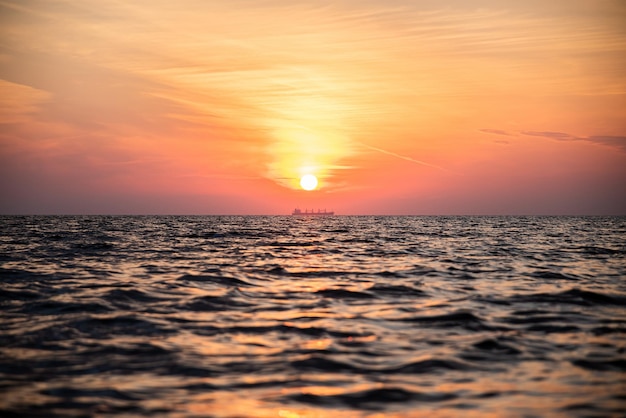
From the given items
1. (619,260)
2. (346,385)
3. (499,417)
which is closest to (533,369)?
(499,417)

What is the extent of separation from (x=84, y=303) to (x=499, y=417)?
1089 cm

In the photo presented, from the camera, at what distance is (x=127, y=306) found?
14406 millimetres

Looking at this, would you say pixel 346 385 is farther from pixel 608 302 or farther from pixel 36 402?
pixel 608 302

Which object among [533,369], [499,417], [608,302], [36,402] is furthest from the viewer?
[608,302]

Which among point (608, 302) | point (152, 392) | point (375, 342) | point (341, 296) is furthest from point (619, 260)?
point (152, 392)

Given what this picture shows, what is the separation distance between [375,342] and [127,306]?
261 inches

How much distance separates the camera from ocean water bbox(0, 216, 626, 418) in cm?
754

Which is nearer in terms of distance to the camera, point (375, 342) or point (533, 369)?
point (533, 369)

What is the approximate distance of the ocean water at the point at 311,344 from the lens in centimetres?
754

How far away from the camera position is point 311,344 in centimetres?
1055

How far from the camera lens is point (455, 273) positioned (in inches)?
859

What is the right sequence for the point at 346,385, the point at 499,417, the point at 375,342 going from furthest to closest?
1. the point at 375,342
2. the point at 346,385
3. the point at 499,417

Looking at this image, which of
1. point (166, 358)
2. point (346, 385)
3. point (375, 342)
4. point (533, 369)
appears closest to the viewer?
point (346, 385)

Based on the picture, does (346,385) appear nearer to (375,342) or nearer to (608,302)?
(375,342)
